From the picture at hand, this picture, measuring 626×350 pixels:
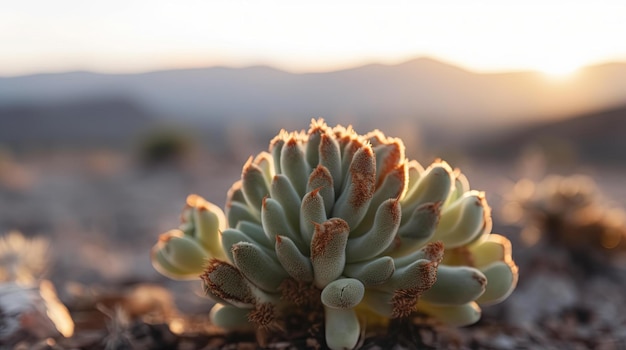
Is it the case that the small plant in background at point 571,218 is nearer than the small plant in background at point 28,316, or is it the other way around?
the small plant in background at point 28,316

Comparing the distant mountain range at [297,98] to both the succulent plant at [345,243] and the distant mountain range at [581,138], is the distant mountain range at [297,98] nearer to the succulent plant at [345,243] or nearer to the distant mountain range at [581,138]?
the distant mountain range at [581,138]

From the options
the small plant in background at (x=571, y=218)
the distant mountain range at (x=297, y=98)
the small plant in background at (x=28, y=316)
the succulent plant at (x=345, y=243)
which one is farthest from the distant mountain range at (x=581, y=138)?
the small plant in background at (x=28, y=316)

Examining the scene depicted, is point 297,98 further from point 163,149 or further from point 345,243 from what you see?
point 345,243

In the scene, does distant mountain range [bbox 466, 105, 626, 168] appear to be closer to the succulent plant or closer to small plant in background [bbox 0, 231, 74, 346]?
the succulent plant

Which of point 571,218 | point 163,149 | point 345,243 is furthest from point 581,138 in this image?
point 345,243

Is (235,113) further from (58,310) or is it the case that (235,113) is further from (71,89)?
(58,310)

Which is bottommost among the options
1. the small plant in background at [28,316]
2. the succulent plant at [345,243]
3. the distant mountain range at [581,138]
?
the small plant in background at [28,316]
